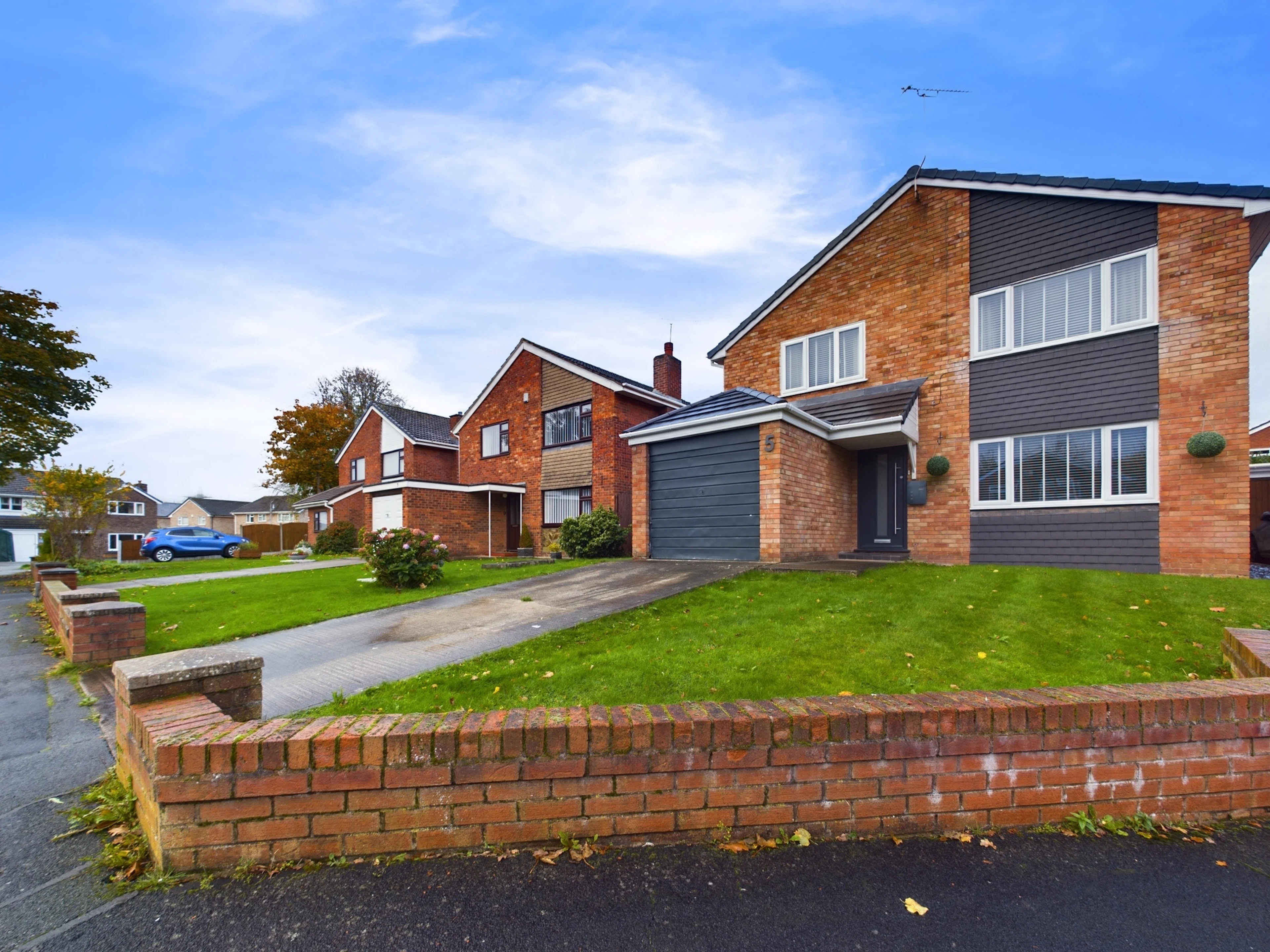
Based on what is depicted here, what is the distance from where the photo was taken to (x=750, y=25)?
823 cm

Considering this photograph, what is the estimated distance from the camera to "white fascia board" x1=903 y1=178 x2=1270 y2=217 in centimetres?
924

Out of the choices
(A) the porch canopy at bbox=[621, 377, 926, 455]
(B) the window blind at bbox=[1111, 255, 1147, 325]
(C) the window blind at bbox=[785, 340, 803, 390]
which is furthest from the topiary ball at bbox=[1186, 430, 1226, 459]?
(C) the window blind at bbox=[785, 340, 803, 390]

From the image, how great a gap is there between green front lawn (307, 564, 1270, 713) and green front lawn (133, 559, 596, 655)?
156 inches

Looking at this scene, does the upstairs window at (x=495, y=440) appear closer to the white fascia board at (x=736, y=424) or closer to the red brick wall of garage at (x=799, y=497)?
the white fascia board at (x=736, y=424)

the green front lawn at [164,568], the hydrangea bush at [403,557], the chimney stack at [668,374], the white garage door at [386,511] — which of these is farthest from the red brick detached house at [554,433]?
the hydrangea bush at [403,557]

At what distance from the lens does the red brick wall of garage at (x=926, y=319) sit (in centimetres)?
1209

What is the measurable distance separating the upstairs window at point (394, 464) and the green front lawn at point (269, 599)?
45.5 feet

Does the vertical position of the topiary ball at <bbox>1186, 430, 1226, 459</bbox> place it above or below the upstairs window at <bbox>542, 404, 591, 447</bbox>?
below

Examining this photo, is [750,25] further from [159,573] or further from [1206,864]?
[159,573]

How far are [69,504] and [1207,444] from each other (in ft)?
93.5

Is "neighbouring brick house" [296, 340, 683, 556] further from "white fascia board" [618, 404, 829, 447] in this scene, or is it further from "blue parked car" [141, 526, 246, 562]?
"blue parked car" [141, 526, 246, 562]

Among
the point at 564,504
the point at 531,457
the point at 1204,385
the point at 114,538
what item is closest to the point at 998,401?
the point at 1204,385

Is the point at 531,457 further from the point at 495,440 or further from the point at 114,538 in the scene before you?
the point at 114,538

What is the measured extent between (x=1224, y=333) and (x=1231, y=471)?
233 cm
